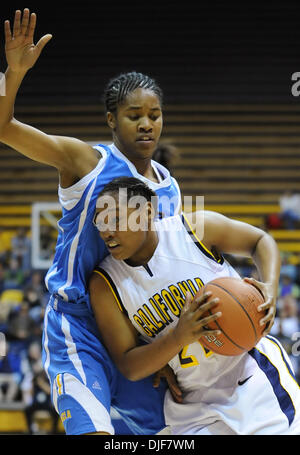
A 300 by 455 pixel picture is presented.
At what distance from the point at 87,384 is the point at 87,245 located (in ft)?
1.80

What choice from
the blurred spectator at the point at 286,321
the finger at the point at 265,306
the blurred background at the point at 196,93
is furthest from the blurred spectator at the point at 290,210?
the finger at the point at 265,306

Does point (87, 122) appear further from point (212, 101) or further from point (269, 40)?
point (269, 40)

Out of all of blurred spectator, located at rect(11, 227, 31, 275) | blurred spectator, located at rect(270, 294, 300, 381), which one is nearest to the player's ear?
blurred spectator, located at rect(270, 294, 300, 381)

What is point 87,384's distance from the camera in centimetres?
259

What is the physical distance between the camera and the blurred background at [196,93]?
35.3 feet

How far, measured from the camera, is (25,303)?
833 cm

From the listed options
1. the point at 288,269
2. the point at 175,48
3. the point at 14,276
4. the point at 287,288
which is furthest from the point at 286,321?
the point at 175,48

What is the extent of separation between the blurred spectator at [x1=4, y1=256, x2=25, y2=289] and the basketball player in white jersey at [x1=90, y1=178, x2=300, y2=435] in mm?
6903

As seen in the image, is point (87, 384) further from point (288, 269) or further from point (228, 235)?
point (288, 269)

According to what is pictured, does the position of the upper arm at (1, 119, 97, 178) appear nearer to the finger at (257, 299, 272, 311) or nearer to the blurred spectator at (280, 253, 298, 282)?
the finger at (257, 299, 272, 311)

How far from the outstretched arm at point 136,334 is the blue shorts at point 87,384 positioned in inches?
4.5

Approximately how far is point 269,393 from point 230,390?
0.16 meters

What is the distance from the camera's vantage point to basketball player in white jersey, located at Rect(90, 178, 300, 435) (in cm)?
252
